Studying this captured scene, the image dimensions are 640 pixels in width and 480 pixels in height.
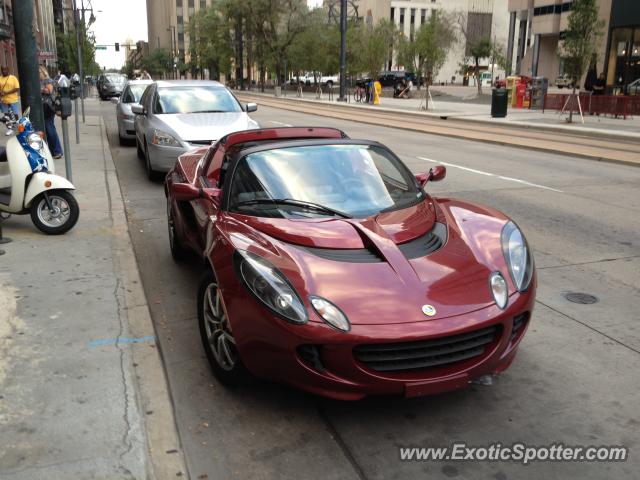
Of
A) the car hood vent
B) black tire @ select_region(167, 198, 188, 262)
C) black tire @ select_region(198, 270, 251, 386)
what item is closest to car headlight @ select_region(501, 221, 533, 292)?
the car hood vent

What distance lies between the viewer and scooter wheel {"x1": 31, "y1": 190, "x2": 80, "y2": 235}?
22.7ft

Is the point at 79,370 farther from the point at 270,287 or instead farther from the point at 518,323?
the point at 518,323

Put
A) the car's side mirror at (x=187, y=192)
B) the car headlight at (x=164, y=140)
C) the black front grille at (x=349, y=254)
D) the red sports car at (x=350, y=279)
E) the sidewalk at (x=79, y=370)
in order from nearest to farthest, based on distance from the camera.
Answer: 1. the sidewalk at (x=79, y=370)
2. the red sports car at (x=350, y=279)
3. the black front grille at (x=349, y=254)
4. the car's side mirror at (x=187, y=192)
5. the car headlight at (x=164, y=140)

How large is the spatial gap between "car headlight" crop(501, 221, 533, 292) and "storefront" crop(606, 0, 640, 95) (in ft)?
112

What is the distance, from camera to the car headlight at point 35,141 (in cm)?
695

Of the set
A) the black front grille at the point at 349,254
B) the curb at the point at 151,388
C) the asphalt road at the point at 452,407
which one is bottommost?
the asphalt road at the point at 452,407

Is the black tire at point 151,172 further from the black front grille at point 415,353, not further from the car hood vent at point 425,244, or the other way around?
the black front grille at point 415,353

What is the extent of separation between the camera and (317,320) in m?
3.03

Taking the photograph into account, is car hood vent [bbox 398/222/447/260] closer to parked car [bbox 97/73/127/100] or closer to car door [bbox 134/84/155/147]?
car door [bbox 134/84/155/147]

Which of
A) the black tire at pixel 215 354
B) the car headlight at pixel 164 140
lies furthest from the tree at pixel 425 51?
the black tire at pixel 215 354

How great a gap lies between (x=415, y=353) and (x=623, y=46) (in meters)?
38.7

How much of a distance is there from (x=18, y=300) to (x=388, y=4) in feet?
425

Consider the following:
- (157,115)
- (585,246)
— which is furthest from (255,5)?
(585,246)

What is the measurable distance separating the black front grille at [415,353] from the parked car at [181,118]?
25.0 feet
